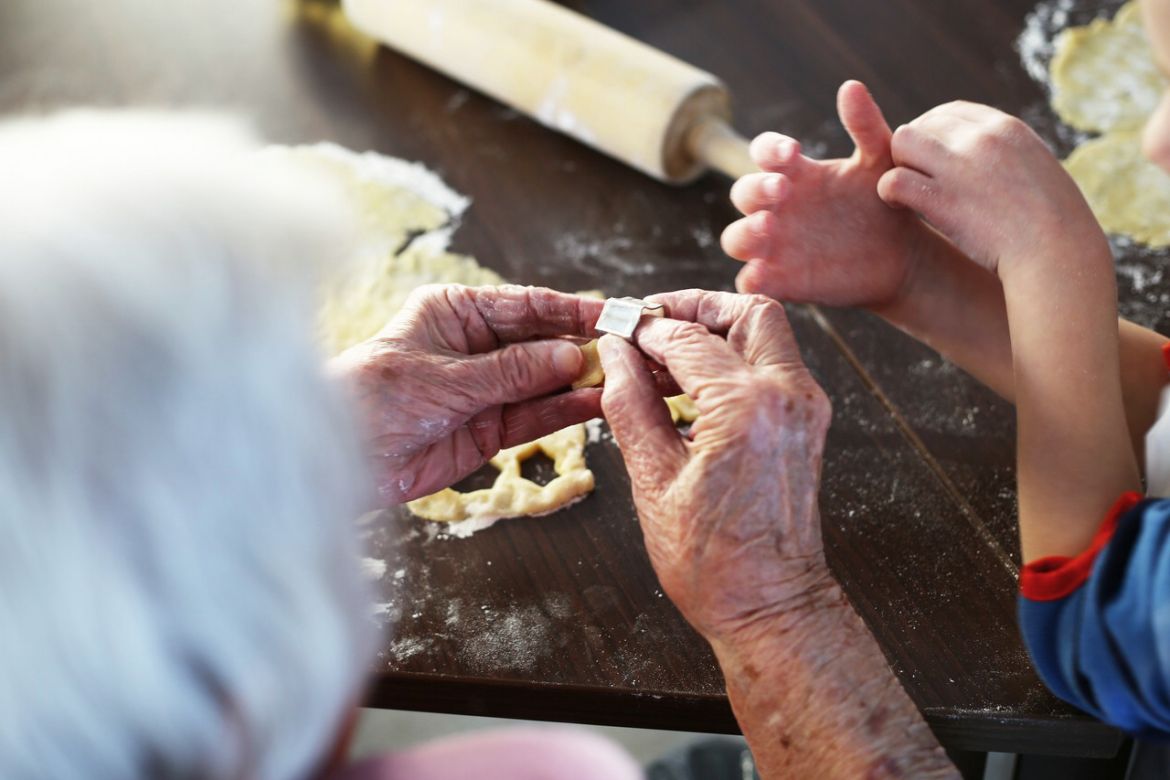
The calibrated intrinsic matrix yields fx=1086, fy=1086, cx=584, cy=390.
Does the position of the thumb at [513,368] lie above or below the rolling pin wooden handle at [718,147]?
below

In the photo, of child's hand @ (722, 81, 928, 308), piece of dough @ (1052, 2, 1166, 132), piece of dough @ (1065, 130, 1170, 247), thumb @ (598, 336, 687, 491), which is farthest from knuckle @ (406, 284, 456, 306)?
piece of dough @ (1052, 2, 1166, 132)

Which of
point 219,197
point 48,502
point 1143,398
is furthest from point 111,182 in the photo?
point 1143,398

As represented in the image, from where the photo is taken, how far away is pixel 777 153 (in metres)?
1.35

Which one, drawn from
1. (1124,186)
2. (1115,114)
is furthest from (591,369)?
(1115,114)

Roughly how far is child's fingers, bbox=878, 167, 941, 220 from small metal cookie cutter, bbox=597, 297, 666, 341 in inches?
13.5

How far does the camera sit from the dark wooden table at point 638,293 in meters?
1.20

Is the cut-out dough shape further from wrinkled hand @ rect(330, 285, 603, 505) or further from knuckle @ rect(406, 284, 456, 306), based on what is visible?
knuckle @ rect(406, 284, 456, 306)

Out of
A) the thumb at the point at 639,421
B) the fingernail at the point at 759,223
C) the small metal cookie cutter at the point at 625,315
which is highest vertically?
the fingernail at the point at 759,223

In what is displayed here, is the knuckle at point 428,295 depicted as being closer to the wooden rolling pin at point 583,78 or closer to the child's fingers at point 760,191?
the child's fingers at point 760,191

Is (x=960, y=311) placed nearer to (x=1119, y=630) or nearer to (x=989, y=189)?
(x=989, y=189)

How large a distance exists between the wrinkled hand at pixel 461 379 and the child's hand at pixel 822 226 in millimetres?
247

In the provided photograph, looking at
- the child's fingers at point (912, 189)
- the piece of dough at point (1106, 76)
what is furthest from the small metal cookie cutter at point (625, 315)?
the piece of dough at point (1106, 76)

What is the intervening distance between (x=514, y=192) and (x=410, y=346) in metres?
0.64

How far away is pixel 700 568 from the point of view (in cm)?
106
